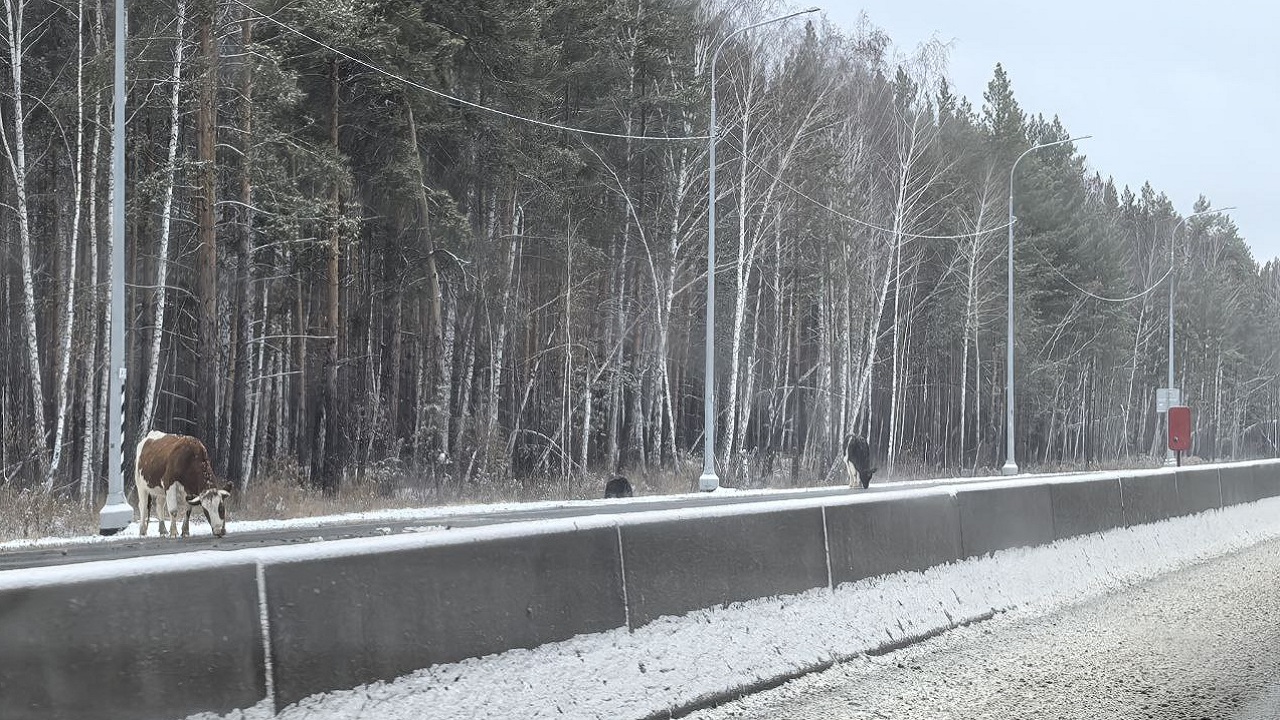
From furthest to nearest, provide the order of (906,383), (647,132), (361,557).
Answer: (906,383)
(647,132)
(361,557)

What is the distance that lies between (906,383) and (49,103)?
43318mm


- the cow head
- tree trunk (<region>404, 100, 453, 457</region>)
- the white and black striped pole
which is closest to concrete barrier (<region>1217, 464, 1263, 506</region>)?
the cow head

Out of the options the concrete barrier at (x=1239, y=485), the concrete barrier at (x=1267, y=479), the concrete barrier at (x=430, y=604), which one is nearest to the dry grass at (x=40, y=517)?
the concrete barrier at (x=430, y=604)

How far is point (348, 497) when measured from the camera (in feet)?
75.6

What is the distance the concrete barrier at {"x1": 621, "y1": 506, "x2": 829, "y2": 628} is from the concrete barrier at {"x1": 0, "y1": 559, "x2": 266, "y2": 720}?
2395 mm

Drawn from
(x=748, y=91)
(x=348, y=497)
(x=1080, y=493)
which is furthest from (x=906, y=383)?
(x=1080, y=493)

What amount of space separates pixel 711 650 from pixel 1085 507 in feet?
22.1

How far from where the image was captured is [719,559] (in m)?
7.01

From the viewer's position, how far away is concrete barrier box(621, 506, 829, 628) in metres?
6.43

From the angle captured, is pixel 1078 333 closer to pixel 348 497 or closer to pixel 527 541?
pixel 348 497

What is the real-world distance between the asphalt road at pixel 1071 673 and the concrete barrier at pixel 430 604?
112 cm

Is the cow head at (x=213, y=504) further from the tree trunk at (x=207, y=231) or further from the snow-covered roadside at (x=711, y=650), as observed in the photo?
the tree trunk at (x=207, y=231)

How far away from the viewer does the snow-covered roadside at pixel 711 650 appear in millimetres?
5039

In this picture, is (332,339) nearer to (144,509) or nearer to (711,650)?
(144,509)
